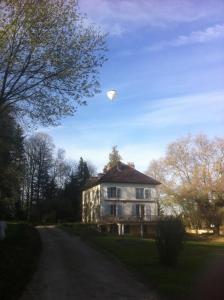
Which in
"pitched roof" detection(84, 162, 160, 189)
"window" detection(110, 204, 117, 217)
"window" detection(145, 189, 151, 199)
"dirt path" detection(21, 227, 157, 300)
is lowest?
"dirt path" detection(21, 227, 157, 300)

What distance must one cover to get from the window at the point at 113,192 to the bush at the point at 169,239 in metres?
42.0

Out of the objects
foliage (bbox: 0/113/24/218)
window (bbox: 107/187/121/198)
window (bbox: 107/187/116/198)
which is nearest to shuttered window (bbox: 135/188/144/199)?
window (bbox: 107/187/121/198)

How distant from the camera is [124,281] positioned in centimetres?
1519

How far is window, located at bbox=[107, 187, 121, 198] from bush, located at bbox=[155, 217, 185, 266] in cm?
4204

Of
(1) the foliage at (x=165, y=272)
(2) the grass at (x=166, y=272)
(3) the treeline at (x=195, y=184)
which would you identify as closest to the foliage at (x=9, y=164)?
(1) the foliage at (x=165, y=272)

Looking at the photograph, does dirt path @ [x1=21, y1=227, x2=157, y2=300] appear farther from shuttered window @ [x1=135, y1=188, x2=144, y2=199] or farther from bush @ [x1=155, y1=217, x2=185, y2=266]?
shuttered window @ [x1=135, y1=188, x2=144, y2=199]

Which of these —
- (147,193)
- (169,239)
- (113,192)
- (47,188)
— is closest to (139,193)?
(147,193)

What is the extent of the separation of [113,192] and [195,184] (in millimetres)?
11817

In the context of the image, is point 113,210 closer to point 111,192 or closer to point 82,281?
point 111,192

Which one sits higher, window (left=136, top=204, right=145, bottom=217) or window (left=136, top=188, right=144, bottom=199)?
window (left=136, top=188, right=144, bottom=199)

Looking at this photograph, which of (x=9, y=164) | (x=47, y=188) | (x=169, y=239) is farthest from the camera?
(x=47, y=188)

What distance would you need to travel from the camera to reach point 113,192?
61938mm

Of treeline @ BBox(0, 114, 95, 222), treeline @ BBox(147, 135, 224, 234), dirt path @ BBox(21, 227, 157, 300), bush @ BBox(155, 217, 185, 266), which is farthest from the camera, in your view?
treeline @ BBox(0, 114, 95, 222)

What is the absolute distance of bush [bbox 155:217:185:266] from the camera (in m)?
19.0
